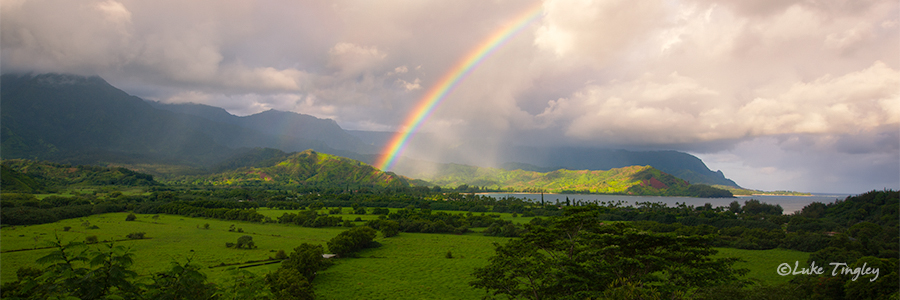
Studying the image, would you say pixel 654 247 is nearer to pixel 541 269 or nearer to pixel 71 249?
pixel 541 269

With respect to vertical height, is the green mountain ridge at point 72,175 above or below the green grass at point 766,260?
above

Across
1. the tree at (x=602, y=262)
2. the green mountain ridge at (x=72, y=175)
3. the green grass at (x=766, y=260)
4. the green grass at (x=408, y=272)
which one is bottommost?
the green grass at (x=408, y=272)

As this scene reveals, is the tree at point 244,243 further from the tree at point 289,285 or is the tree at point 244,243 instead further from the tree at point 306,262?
the tree at point 289,285

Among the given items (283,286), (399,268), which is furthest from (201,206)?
(283,286)

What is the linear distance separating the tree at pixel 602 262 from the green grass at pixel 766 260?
3577cm

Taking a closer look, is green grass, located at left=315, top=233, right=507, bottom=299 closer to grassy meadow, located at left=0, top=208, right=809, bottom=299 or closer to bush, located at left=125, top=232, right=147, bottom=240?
grassy meadow, located at left=0, top=208, right=809, bottom=299

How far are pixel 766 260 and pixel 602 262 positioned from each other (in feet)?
194

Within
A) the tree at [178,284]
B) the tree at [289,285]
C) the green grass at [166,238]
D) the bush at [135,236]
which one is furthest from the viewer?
the bush at [135,236]

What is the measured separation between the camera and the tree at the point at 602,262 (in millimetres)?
22188

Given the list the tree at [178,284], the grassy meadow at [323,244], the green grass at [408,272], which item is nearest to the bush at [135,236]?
the grassy meadow at [323,244]

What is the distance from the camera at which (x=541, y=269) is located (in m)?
23.7

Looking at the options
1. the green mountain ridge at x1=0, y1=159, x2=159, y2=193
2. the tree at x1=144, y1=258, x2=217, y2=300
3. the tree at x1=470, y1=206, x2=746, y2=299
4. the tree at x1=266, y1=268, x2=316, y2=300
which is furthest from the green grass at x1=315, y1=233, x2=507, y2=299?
the green mountain ridge at x1=0, y1=159, x2=159, y2=193

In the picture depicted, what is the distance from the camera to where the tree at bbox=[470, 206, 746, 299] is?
22188 mm

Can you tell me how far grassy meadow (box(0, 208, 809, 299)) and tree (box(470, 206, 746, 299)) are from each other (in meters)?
19.1
